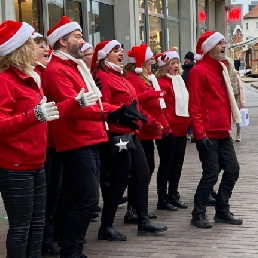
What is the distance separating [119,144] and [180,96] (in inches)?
77.8

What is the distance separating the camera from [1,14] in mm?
9047

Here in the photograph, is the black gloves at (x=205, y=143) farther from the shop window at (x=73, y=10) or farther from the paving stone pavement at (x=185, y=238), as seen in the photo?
the shop window at (x=73, y=10)

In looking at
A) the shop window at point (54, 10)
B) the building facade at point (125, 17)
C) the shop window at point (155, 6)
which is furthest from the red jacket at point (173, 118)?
the shop window at point (155, 6)

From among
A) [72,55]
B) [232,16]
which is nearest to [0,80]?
[72,55]

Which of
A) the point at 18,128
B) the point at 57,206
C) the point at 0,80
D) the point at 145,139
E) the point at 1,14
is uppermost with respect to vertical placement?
the point at 1,14

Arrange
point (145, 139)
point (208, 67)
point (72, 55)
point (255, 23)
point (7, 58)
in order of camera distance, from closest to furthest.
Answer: point (7, 58) → point (72, 55) → point (208, 67) → point (145, 139) → point (255, 23)

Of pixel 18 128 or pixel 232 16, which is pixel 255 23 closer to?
pixel 232 16

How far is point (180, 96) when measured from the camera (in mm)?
7316

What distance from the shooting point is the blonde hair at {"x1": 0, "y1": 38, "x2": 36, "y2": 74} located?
417 centimetres

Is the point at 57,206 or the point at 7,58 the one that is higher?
the point at 7,58

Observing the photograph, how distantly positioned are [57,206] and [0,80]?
6.54ft

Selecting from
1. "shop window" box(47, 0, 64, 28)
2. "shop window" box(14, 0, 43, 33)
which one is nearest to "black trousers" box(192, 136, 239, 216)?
"shop window" box(14, 0, 43, 33)

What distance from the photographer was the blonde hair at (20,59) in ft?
13.7

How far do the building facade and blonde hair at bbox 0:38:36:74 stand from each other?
16.6 feet
